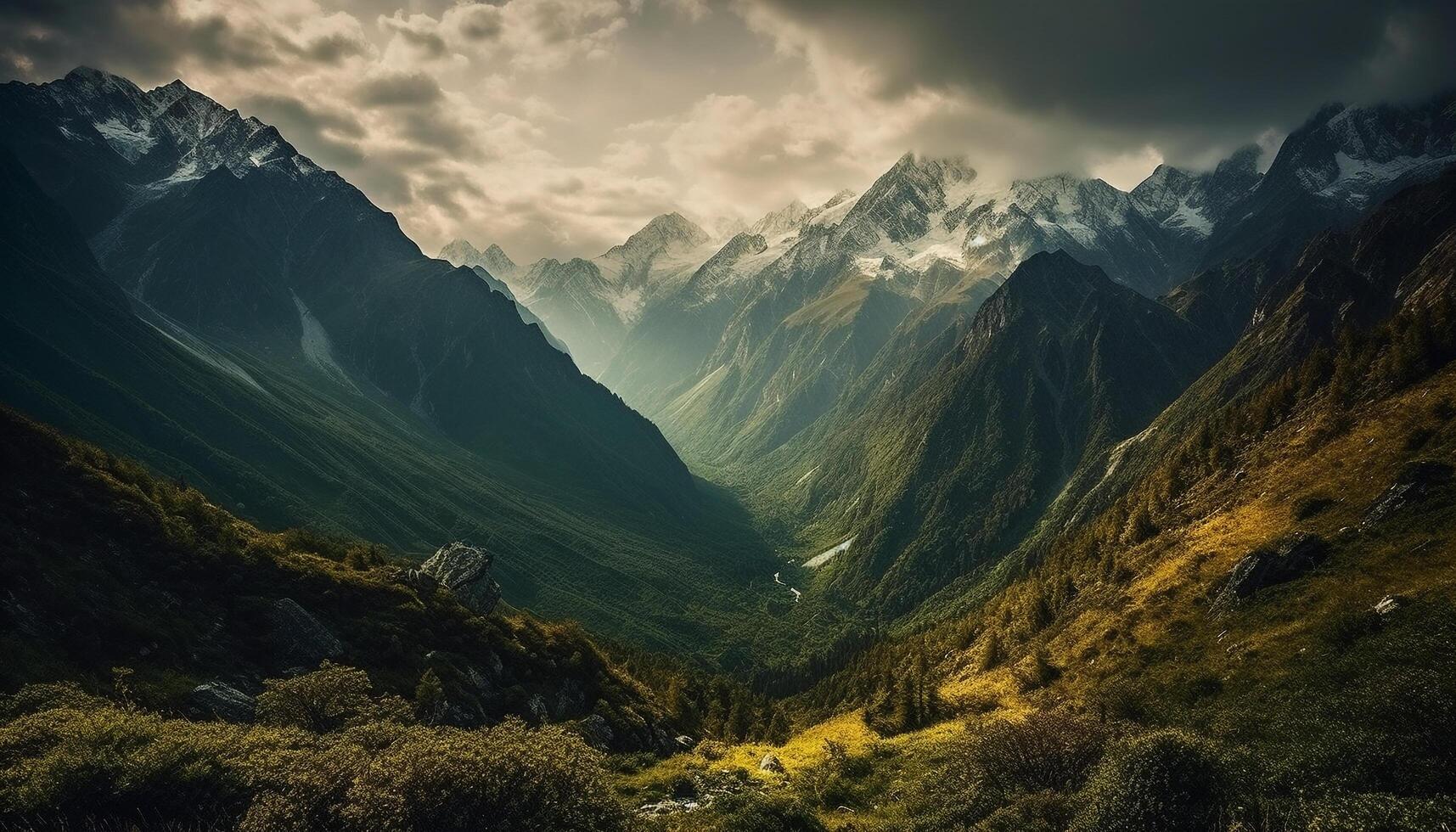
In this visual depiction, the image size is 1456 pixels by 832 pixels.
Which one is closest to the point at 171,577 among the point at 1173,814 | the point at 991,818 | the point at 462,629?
the point at 462,629

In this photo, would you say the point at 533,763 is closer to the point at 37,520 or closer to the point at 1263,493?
the point at 37,520

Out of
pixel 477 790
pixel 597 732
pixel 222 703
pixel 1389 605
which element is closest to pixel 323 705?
pixel 222 703

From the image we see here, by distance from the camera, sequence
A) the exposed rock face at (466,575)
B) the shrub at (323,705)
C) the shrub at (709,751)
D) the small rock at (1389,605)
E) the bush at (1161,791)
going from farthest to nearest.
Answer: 1. the exposed rock face at (466,575)
2. the shrub at (709,751)
3. the small rock at (1389,605)
4. the shrub at (323,705)
5. the bush at (1161,791)

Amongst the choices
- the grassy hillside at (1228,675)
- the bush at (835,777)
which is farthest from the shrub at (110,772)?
the bush at (835,777)

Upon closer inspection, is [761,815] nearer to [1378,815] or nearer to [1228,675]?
[1378,815]

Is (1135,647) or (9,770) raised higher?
(1135,647)

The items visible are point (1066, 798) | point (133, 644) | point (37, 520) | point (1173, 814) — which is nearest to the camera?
point (1173, 814)

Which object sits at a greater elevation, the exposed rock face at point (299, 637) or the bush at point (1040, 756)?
the bush at point (1040, 756)

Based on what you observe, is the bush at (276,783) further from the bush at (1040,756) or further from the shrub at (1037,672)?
the shrub at (1037,672)
